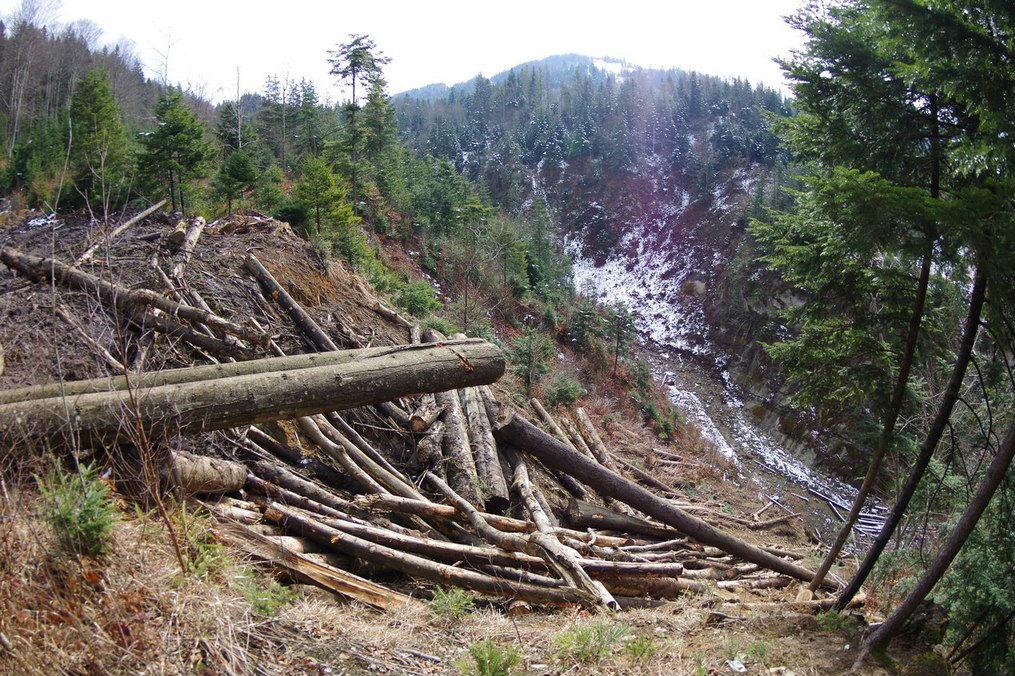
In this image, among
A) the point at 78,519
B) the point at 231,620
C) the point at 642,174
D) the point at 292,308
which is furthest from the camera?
the point at 642,174

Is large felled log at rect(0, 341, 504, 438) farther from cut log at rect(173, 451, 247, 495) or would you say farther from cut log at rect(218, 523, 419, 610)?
cut log at rect(218, 523, 419, 610)

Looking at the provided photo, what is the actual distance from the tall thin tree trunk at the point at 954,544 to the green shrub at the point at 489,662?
295 cm

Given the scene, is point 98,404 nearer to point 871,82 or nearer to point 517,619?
point 517,619

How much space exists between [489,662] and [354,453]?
357cm

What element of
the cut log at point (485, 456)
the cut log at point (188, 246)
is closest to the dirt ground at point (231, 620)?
the cut log at point (188, 246)

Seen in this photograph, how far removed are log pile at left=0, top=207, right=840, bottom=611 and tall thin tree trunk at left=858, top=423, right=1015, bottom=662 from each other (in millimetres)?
2046

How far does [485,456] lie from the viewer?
7039mm

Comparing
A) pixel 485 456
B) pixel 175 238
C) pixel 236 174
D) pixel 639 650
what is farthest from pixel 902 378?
pixel 236 174

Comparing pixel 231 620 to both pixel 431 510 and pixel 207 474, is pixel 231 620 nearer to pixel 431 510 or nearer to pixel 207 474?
pixel 207 474

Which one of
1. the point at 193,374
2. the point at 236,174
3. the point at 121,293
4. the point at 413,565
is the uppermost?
the point at 236,174

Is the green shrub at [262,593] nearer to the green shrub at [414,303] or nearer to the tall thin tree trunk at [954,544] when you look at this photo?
the tall thin tree trunk at [954,544]

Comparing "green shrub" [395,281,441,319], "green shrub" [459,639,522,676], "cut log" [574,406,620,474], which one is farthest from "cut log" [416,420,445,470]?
"green shrub" [395,281,441,319]

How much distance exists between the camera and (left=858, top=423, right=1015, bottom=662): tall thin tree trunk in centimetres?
364

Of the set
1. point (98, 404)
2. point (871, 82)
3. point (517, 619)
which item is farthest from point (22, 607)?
point (871, 82)
